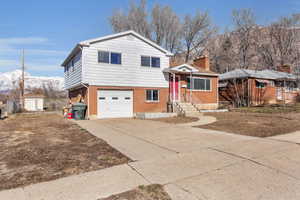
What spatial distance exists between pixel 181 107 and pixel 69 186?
44.6 ft

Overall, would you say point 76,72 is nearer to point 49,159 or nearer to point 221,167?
point 49,159

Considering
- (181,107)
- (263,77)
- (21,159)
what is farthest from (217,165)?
(263,77)

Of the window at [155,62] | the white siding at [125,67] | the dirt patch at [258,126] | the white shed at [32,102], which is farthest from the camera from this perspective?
the white shed at [32,102]

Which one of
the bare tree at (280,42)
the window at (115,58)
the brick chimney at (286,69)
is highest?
the bare tree at (280,42)

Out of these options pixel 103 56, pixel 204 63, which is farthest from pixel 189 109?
pixel 103 56

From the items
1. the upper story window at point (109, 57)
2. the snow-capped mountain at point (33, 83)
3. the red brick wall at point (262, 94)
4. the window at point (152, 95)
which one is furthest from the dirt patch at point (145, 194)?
the snow-capped mountain at point (33, 83)

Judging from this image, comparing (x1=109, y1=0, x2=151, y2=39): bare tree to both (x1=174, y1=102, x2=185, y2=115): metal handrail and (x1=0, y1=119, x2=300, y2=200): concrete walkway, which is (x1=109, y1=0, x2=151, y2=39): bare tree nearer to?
(x1=174, y1=102, x2=185, y2=115): metal handrail

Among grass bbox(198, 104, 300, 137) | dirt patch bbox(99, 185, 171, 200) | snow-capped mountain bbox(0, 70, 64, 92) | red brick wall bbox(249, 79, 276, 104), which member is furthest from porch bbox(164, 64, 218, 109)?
snow-capped mountain bbox(0, 70, 64, 92)

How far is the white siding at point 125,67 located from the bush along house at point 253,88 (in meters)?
10.8

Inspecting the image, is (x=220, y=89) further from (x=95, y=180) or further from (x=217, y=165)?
(x=95, y=180)

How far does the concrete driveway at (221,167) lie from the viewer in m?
3.22

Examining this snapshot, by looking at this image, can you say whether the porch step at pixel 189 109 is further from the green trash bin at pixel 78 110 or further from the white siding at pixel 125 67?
the green trash bin at pixel 78 110

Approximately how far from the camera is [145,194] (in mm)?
3115

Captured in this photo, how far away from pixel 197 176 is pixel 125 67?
42.4 feet
